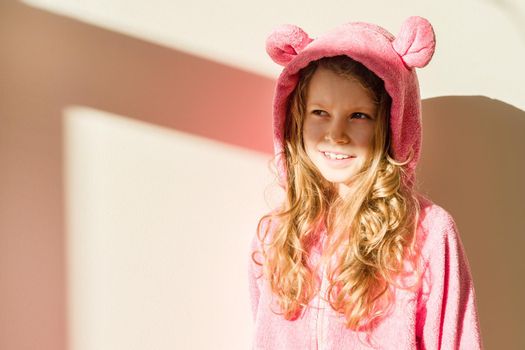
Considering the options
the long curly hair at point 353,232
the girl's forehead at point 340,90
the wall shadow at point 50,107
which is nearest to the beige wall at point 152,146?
the wall shadow at point 50,107

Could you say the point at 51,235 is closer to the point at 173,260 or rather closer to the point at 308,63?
the point at 173,260

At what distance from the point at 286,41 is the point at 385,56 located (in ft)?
0.64

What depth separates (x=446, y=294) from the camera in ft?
3.89

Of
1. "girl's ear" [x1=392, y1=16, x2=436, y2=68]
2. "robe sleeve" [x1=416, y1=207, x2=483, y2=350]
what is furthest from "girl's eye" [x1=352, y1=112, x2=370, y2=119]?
"robe sleeve" [x1=416, y1=207, x2=483, y2=350]

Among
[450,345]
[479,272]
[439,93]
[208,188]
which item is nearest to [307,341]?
[450,345]

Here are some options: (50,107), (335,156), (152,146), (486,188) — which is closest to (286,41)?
(335,156)

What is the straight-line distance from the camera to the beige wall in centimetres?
126

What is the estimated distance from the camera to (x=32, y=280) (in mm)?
1278

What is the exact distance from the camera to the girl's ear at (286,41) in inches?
45.4

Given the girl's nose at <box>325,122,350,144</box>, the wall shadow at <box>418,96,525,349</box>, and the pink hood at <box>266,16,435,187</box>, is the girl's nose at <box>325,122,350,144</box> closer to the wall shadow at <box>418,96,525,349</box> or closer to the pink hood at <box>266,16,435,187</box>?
the pink hood at <box>266,16,435,187</box>

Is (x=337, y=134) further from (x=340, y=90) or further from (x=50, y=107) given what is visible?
(x=50, y=107)

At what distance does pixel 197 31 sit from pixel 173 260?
512 mm

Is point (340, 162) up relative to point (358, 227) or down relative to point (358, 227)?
up

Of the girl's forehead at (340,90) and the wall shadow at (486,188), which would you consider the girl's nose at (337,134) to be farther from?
the wall shadow at (486,188)
